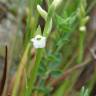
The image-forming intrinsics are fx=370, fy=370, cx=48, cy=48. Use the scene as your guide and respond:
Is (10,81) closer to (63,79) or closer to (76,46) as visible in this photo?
(63,79)

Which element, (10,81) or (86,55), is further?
(86,55)

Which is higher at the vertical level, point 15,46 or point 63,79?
point 15,46

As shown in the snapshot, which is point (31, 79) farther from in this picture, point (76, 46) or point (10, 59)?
point (76, 46)

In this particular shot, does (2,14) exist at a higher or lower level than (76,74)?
higher

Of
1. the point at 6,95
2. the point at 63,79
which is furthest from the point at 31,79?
the point at 63,79

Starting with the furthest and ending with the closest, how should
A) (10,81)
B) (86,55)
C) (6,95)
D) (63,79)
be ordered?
(86,55) < (63,79) < (10,81) < (6,95)

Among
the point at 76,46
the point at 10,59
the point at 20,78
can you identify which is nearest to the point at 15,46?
the point at 10,59

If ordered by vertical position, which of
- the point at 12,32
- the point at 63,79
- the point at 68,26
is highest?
the point at 68,26

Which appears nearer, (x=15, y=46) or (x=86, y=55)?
(x=15, y=46)

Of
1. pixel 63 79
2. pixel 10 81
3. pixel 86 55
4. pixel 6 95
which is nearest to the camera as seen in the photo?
pixel 6 95
